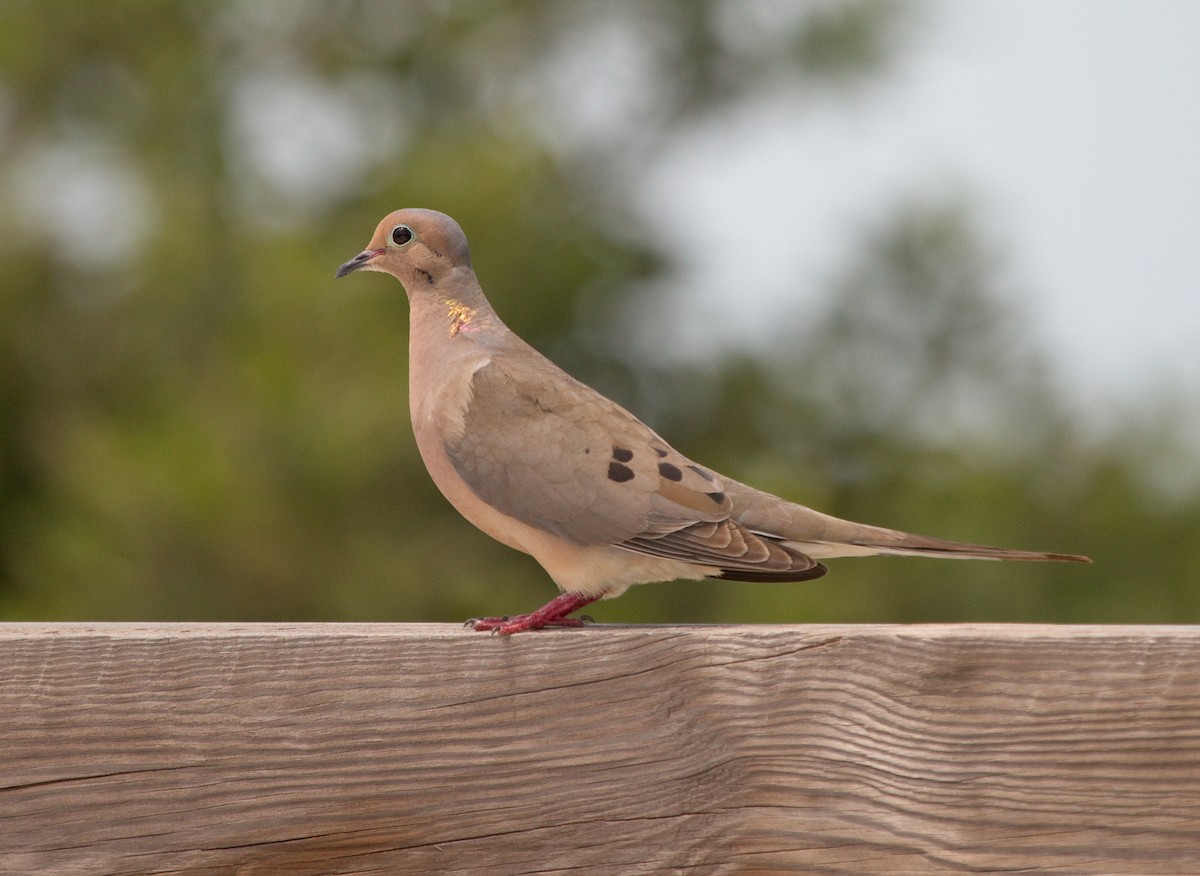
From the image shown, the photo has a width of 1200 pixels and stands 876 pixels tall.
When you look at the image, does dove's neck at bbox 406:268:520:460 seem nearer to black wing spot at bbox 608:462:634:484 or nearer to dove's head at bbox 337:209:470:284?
dove's head at bbox 337:209:470:284

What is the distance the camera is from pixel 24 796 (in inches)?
74.9

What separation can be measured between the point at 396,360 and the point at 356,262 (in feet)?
11.3

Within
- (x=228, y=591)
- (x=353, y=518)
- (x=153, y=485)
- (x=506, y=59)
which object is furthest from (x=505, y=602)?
(x=506, y=59)

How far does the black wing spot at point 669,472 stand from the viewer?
2.70 m

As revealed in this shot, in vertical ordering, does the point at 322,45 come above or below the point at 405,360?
above

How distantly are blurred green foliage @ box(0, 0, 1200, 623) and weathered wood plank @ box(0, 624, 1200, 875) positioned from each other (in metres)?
3.60

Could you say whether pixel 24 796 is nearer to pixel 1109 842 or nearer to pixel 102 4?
pixel 1109 842

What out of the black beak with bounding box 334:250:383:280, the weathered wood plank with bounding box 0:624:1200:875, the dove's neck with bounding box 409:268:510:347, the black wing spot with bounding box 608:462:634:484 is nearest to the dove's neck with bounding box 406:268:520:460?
the dove's neck with bounding box 409:268:510:347

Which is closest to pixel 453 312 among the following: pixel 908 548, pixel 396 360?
pixel 908 548

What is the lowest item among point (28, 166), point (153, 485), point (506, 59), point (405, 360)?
point (153, 485)

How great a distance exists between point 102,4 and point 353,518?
4402 millimetres

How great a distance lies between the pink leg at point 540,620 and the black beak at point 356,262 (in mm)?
741

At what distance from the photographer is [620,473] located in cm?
271

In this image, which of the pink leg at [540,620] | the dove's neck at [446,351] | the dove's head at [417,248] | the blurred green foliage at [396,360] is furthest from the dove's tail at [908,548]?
the blurred green foliage at [396,360]
